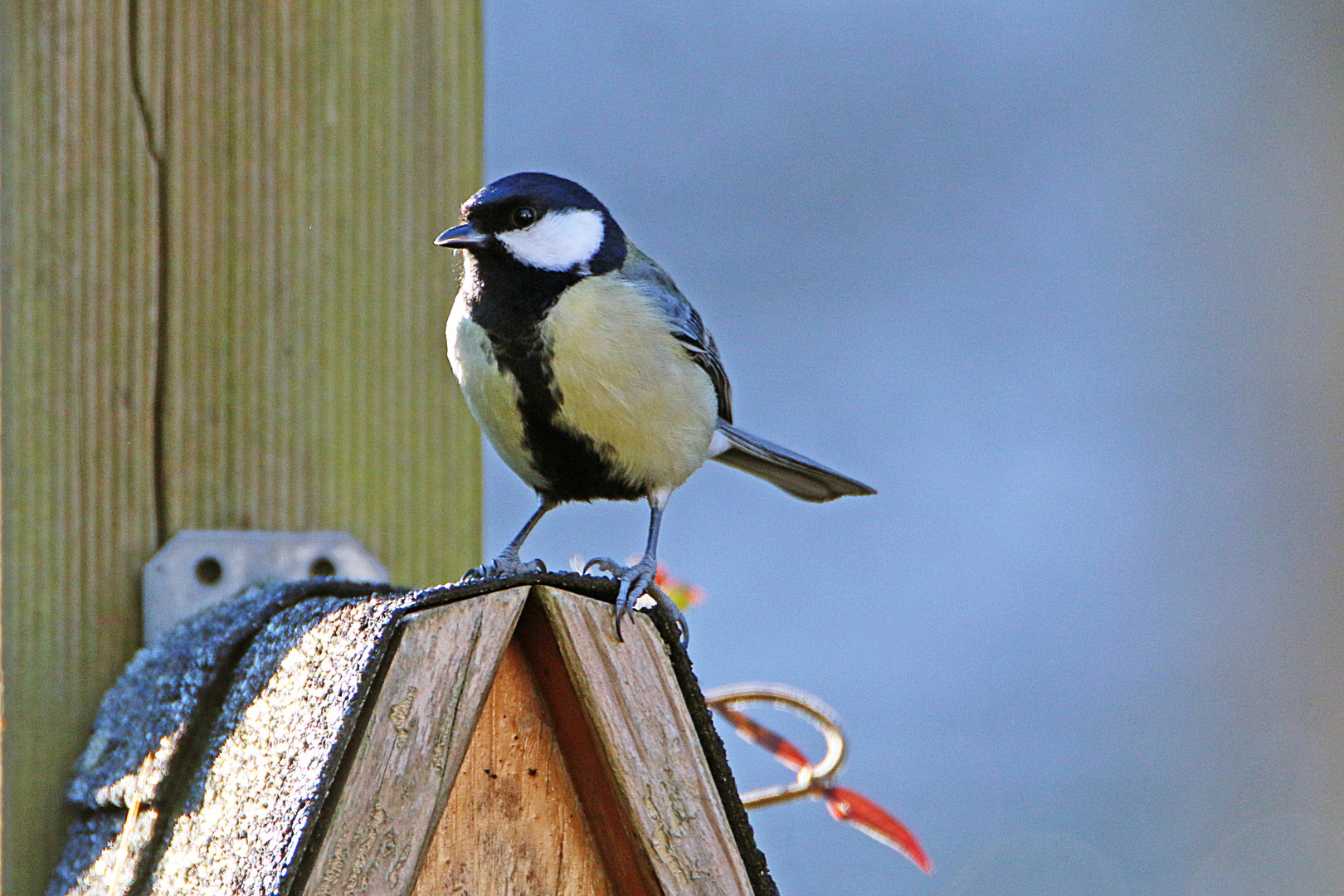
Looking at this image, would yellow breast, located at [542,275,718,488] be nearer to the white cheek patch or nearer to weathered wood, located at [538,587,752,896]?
the white cheek patch

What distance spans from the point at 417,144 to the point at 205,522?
19.3 inches

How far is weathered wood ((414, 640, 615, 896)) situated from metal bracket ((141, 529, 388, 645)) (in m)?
0.45

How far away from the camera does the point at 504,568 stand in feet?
4.26

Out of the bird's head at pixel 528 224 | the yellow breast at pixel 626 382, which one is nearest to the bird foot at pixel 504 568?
the yellow breast at pixel 626 382

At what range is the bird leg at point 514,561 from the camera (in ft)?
3.89

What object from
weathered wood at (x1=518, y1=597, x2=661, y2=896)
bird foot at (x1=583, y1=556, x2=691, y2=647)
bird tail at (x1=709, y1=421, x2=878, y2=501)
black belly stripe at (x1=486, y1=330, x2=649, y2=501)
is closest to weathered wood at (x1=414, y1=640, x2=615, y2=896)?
weathered wood at (x1=518, y1=597, x2=661, y2=896)

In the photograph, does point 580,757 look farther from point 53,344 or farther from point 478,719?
point 53,344

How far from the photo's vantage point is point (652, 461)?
142 cm

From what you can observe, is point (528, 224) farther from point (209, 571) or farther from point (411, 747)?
point (411, 747)

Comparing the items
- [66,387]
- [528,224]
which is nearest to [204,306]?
[66,387]

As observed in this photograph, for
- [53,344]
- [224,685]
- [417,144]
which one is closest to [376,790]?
[224,685]

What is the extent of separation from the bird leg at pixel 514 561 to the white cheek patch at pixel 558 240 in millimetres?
256

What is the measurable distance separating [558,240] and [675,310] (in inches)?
6.4

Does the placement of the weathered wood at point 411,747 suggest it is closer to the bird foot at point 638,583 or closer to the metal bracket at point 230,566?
the bird foot at point 638,583
